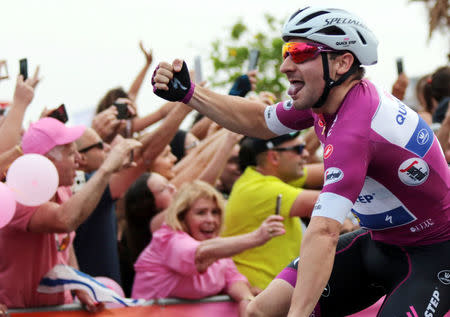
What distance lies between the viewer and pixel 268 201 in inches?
224

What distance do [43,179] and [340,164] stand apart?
2.13 meters

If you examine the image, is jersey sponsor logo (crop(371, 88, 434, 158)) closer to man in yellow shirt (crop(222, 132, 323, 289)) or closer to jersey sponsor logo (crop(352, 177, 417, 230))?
jersey sponsor logo (crop(352, 177, 417, 230))

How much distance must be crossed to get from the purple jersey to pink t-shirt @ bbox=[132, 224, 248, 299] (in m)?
1.85

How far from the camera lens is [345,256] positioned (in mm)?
3791

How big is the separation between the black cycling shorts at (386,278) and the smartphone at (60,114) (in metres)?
2.37

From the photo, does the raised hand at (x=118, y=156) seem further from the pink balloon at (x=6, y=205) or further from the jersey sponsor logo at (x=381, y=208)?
the jersey sponsor logo at (x=381, y=208)

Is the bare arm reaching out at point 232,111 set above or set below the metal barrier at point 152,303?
above

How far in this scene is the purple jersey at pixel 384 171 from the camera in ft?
10.5

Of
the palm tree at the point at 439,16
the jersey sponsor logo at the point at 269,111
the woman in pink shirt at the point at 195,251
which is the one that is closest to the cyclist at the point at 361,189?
the jersey sponsor logo at the point at 269,111

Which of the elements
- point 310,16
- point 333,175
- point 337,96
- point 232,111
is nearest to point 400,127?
point 337,96

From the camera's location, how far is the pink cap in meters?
4.89

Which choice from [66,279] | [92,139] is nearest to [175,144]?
[92,139]

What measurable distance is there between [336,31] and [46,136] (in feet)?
7.81

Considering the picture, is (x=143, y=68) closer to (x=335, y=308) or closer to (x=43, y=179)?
(x=43, y=179)
